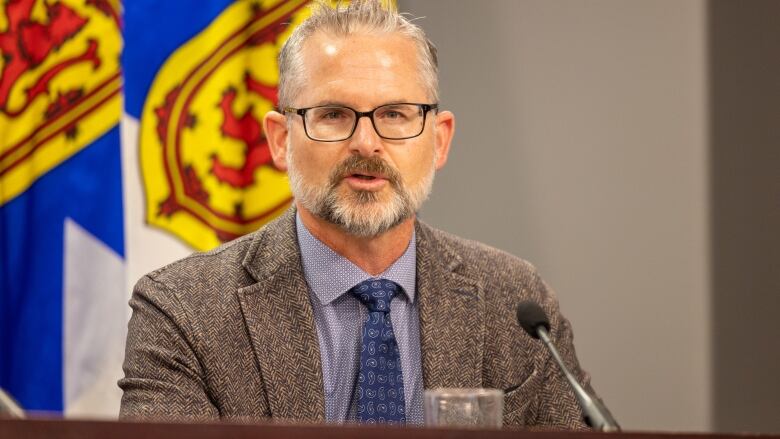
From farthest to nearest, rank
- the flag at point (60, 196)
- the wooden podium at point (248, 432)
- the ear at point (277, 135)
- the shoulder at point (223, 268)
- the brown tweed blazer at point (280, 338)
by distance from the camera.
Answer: the flag at point (60, 196)
the ear at point (277, 135)
the shoulder at point (223, 268)
the brown tweed blazer at point (280, 338)
the wooden podium at point (248, 432)

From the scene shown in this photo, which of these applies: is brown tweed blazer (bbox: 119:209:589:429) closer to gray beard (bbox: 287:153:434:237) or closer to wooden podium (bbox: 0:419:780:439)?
gray beard (bbox: 287:153:434:237)

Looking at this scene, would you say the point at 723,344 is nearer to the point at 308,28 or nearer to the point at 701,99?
the point at 701,99

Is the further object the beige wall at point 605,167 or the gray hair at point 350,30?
the beige wall at point 605,167

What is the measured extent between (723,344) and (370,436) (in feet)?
8.09

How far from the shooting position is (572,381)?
1543 mm

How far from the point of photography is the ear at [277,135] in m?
2.41

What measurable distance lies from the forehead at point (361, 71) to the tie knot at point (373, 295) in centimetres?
38

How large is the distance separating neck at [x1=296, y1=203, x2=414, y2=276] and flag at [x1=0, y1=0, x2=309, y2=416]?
0.70 m

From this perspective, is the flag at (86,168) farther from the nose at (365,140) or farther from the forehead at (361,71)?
the nose at (365,140)

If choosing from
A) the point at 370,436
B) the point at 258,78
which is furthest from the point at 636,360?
the point at 370,436

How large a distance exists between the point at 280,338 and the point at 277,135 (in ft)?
1.62

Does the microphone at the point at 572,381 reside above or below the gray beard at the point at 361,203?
below

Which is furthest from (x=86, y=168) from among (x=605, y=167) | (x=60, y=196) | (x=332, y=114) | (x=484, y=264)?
(x=605, y=167)

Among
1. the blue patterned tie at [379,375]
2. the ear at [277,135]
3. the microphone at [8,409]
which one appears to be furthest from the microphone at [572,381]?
the ear at [277,135]
